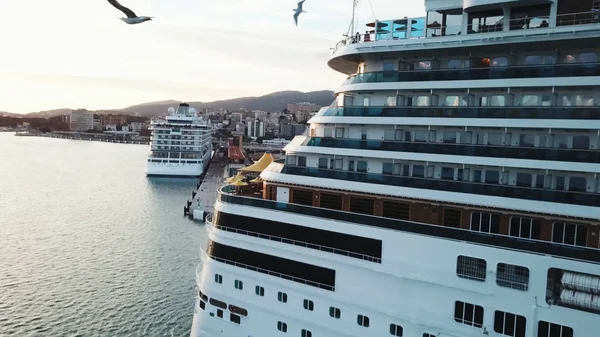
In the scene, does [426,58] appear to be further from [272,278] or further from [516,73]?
[272,278]

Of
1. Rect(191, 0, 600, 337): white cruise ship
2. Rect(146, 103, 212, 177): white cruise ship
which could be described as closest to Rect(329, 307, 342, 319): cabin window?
Rect(191, 0, 600, 337): white cruise ship

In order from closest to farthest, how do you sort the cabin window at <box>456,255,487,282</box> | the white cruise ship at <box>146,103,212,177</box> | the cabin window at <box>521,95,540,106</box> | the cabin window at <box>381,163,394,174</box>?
the cabin window at <box>456,255,487,282</box> → the cabin window at <box>521,95,540,106</box> → the cabin window at <box>381,163,394,174</box> → the white cruise ship at <box>146,103,212,177</box>

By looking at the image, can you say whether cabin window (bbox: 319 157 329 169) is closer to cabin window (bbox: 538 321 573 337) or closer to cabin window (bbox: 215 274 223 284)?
cabin window (bbox: 215 274 223 284)

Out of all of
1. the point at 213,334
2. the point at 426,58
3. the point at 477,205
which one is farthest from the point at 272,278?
the point at 426,58

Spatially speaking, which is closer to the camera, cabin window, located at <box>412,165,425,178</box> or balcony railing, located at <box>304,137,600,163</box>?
balcony railing, located at <box>304,137,600,163</box>

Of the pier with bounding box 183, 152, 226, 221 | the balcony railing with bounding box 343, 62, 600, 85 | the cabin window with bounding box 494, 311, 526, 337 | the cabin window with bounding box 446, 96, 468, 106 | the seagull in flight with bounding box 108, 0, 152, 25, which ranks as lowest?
the pier with bounding box 183, 152, 226, 221

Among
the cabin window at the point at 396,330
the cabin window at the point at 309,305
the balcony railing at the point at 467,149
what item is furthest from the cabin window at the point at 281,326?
the balcony railing at the point at 467,149

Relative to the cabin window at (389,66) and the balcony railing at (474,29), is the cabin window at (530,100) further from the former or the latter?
the cabin window at (389,66)

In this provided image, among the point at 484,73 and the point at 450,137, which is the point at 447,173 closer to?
the point at 450,137
